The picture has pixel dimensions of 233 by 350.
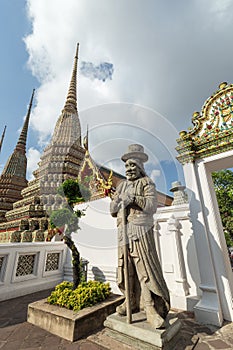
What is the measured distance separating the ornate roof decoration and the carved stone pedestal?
3.23 meters

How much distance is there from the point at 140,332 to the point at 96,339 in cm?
78

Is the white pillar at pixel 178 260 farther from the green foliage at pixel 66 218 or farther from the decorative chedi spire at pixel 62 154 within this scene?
the decorative chedi spire at pixel 62 154

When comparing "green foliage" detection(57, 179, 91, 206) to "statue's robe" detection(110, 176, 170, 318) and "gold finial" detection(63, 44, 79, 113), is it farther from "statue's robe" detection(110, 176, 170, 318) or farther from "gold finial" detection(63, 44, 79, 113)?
"gold finial" detection(63, 44, 79, 113)

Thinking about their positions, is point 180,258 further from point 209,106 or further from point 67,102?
point 67,102

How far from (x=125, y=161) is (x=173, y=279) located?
301 centimetres

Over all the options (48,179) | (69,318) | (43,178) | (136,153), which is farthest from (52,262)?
(43,178)

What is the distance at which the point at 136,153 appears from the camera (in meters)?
3.14

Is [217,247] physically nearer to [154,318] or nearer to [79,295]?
[154,318]

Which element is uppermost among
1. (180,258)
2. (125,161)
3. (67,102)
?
(67,102)

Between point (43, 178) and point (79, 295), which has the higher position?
point (43, 178)

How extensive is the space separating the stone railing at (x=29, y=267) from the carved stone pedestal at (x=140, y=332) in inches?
140

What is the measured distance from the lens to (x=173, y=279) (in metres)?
4.07

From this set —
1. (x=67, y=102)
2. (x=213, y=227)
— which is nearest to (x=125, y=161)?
(x=213, y=227)

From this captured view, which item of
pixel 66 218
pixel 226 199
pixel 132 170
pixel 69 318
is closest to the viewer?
pixel 69 318
